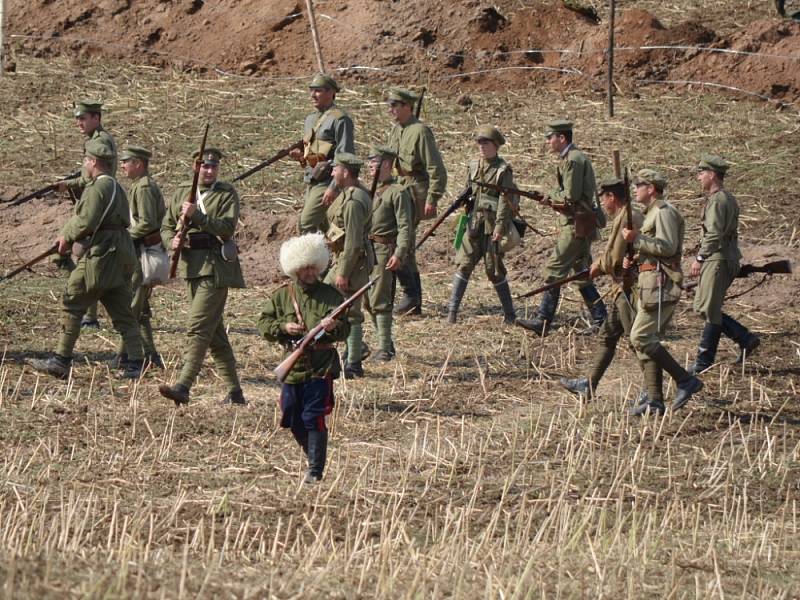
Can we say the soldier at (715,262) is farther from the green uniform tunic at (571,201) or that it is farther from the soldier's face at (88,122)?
the soldier's face at (88,122)

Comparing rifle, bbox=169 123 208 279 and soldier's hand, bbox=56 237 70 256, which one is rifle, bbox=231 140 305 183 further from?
rifle, bbox=169 123 208 279

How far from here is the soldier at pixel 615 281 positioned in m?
12.4

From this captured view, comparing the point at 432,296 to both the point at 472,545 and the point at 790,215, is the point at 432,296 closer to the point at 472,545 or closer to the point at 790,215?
the point at 790,215

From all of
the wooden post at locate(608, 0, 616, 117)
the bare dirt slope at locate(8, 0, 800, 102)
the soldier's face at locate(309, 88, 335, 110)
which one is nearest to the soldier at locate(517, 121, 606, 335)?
the soldier's face at locate(309, 88, 335, 110)

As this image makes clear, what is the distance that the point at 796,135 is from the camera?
20672mm

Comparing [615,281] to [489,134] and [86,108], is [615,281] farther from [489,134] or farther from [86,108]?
[86,108]

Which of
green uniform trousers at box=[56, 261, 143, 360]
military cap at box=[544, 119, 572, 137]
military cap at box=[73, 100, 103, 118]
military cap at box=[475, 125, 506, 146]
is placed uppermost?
military cap at box=[544, 119, 572, 137]

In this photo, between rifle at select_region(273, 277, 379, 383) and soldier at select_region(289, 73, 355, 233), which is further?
soldier at select_region(289, 73, 355, 233)

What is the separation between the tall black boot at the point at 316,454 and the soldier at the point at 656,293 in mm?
2955

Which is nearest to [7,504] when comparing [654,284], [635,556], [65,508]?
[65,508]

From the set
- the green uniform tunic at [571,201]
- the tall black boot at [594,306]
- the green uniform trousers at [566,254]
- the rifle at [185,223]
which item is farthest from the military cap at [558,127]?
the rifle at [185,223]

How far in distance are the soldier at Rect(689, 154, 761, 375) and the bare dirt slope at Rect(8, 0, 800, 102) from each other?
840cm

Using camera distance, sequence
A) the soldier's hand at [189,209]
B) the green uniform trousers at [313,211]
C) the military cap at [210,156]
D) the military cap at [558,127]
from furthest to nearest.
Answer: the military cap at [558,127]
the green uniform trousers at [313,211]
the military cap at [210,156]
the soldier's hand at [189,209]

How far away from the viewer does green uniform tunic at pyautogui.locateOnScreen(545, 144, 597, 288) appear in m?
15.1
